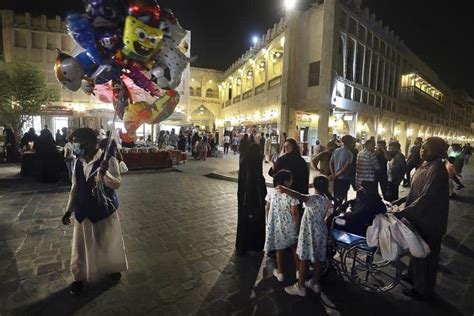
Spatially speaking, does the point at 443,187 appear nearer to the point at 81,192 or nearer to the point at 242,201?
the point at 242,201

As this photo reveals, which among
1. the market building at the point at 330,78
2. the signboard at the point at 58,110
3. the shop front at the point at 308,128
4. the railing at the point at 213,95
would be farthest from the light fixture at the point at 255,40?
the signboard at the point at 58,110

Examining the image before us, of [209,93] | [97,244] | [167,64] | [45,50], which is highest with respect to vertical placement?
[45,50]

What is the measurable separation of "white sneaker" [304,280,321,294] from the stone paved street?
0.07 meters

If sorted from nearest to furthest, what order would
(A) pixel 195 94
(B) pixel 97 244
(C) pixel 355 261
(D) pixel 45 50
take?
(B) pixel 97 244 < (C) pixel 355 261 < (D) pixel 45 50 < (A) pixel 195 94

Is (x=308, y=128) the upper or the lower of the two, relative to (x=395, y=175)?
upper

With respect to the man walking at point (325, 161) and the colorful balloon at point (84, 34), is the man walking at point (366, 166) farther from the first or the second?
the colorful balloon at point (84, 34)

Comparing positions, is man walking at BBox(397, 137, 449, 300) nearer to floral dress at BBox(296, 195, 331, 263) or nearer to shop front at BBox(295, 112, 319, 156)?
floral dress at BBox(296, 195, 331, 263)

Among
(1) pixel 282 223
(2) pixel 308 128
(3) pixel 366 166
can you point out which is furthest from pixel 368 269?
(2) pixel 308 128

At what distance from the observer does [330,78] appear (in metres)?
19.3

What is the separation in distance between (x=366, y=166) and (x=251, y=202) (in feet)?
9.77

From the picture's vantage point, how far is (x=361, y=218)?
3.33 metres

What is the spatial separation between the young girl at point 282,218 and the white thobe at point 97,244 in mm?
1920

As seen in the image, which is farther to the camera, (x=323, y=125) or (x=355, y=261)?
(x=323, y=125)

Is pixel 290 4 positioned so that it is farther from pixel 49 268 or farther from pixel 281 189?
pixel 49 268
